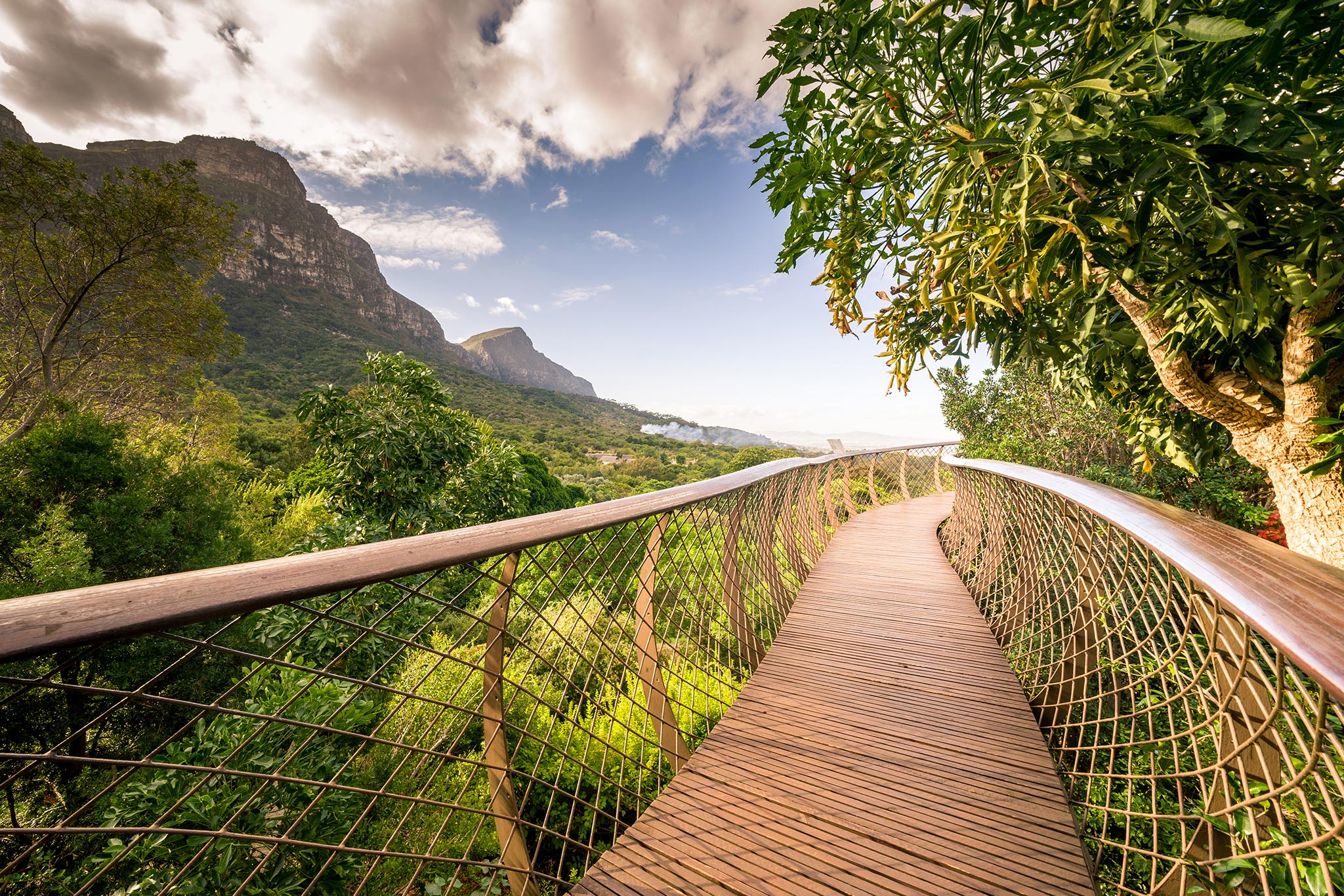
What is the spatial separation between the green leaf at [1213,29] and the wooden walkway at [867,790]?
228 cm

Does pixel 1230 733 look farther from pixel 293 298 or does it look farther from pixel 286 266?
pixel 286 266

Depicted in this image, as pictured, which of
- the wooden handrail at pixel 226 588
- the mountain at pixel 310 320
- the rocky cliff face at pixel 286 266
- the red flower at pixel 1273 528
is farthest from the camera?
the rocky cliff face at pixel 286 266

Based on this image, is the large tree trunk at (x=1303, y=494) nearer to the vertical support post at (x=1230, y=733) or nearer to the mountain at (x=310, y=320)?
the vertical support post at (x=1230, y=733)

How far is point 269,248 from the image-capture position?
54875mm

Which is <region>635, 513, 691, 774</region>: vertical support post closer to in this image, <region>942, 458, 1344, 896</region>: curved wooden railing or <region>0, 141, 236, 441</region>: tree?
<region>942, 458, 1344, 896</region>: curved wooden railing

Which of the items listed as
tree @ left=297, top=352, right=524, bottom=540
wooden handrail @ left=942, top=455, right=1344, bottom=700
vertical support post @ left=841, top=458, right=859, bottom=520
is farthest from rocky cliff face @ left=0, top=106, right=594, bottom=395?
wooden handrail @ left=942, top=455, right=1344, bottom=700

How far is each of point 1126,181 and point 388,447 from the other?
733cm

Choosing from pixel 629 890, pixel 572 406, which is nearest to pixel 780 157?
pixel 629 890

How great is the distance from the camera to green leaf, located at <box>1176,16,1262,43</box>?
1.29m

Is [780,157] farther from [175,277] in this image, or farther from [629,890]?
[175,277]

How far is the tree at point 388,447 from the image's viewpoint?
21.7 ft

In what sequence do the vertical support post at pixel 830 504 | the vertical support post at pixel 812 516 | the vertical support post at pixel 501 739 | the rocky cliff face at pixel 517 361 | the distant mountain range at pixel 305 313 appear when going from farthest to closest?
the rocky cliff face at pixel 517 361, the distant mountain range at pixel 305 313, the vertical support post at pixel 830 504, the vertical support post at pixel 812 516, the vertical support post at pixel 501 739

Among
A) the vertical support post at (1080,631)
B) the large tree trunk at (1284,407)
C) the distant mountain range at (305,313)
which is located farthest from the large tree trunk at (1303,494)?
the distant mountain range at (305,313)

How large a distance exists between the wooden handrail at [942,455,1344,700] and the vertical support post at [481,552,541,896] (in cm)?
148
